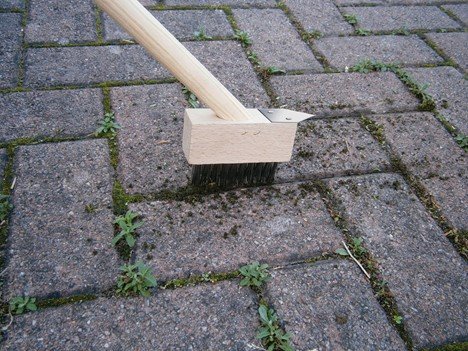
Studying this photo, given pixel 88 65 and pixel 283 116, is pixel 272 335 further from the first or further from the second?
pixel 88 65

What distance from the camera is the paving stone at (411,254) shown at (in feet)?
4.57

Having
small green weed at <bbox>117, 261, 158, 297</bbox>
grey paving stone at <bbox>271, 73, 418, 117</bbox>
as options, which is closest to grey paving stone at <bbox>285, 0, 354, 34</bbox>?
grey paving stone at <bbox>271, 73, 418, 117</bbox>

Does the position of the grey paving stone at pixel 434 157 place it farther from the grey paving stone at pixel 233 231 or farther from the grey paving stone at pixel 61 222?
the grey paving stone at pixel 61 222

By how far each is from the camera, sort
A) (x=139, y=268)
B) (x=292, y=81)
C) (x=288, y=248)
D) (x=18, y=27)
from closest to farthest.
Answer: (x=139, y=268) < (x=288, y=248) < (x=292, y=81) < (x=18, y=27)

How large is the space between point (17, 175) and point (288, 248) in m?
1.00

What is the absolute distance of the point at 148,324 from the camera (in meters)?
1.31

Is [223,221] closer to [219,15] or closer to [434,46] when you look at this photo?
[219,15]

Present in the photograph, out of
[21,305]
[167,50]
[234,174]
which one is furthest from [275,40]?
[21,305]

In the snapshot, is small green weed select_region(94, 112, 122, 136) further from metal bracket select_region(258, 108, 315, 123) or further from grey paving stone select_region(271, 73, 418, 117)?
grey paving stone select_region(271, 73, 418, 117)

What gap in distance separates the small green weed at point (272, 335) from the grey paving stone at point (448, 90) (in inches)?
53.8

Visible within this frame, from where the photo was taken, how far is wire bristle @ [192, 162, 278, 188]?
166 centimetres

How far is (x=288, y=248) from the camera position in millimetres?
1550

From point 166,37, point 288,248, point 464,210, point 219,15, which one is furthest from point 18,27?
point 464,210

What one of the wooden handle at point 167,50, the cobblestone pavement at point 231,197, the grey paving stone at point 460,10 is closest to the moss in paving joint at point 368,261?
the cobblestone pavement at point 231,197
